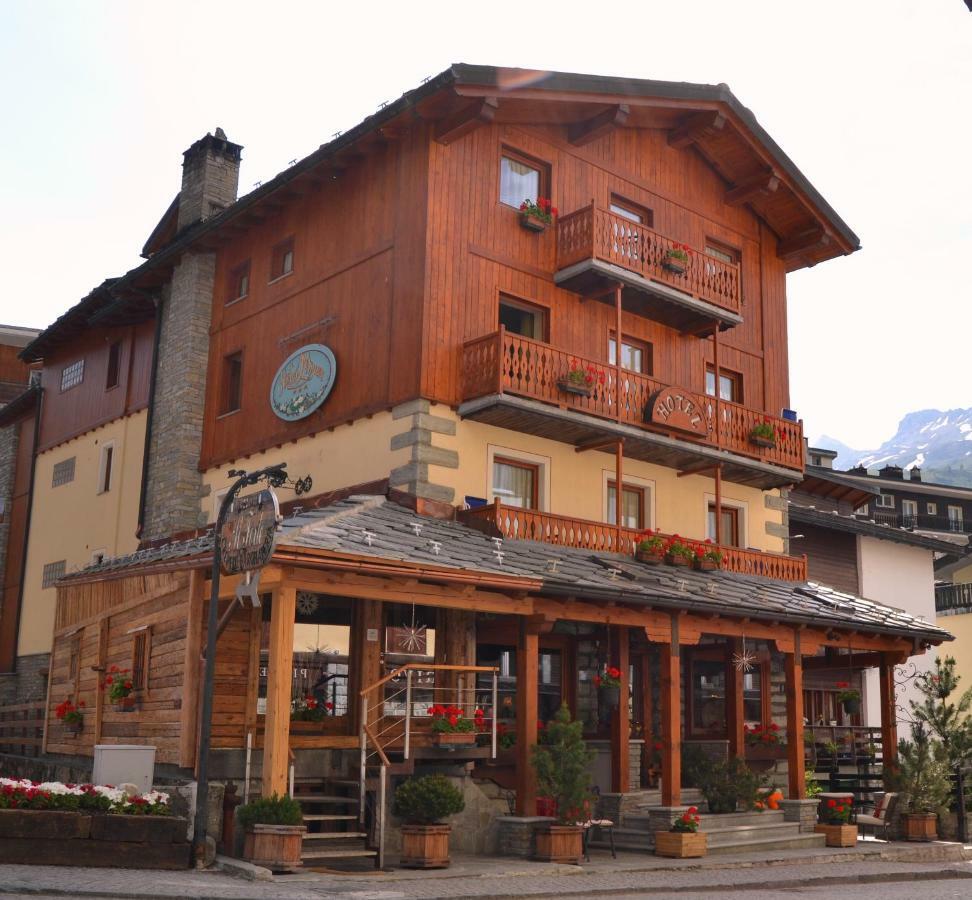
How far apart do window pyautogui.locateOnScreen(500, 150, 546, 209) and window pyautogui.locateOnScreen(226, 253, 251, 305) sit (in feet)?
21.1

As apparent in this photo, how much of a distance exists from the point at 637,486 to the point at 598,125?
7.39 meters

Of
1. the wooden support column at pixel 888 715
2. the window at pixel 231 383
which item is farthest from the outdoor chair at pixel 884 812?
the window at pixel 231 383

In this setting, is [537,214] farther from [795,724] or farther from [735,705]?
[795,724]

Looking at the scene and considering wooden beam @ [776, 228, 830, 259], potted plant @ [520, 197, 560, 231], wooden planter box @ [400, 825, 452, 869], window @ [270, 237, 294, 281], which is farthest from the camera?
wooden beam @ [776, 228, 830, 259]

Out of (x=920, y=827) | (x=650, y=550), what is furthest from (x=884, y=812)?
(x=650, y=550)

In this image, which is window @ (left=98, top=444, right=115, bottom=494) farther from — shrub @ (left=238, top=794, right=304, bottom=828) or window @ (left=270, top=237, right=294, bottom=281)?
shrub @ (left=238, top=794, right=304, bottom=828)

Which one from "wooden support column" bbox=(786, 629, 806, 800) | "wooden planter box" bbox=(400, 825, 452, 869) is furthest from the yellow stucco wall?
"wooden support column" bbox=(786, 629, 806, 800)

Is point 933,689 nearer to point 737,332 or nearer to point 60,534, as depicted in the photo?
point 737,332

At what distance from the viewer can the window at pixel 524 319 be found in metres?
24.5

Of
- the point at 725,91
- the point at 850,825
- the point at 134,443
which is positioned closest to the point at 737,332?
the point at 725,91

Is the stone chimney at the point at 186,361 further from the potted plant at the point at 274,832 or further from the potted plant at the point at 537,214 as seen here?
the potted plant at the point at 274,832

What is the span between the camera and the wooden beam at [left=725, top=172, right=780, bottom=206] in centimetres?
2859

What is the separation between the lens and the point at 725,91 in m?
26.9

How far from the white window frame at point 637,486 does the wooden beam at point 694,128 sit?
7863mm
